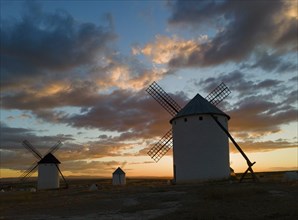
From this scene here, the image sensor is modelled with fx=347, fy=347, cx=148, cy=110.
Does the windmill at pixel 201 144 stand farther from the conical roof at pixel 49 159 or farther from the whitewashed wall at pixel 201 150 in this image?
the conical roof at pixel 49 159

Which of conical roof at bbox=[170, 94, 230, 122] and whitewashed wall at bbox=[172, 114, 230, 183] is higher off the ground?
conical roof at bbox=[170, 94, 230, 122]

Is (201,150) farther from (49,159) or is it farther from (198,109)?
(49,159)

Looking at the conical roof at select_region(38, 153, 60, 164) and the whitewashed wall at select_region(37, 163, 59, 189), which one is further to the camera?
the conical roof at select_region(38, 153, 60, 164)

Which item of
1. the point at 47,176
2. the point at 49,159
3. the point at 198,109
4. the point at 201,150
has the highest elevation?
the point at 198,109

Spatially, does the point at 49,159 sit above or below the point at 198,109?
below

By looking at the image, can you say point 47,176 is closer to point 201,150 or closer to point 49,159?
point 49,159

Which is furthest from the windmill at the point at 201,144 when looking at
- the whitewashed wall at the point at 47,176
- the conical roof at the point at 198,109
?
the whitewashed wall at the point at 47,176

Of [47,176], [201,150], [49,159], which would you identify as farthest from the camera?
[49,159]

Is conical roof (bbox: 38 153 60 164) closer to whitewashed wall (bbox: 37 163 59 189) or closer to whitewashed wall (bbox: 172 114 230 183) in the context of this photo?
whitewashed wall (bbox: 37 163 59 189)

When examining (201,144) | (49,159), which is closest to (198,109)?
(201,144)

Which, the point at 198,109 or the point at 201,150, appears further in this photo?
the point at 198,109

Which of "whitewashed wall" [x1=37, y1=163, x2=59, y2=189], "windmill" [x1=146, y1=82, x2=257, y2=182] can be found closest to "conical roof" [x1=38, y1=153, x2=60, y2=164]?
"whitewashed wall" [x1=37, y1=163, x2=59, y2=189]

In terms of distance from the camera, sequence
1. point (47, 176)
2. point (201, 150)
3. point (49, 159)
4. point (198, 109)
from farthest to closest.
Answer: point (49, 159), point (47, 176), point (198, 109), point (201, 150)

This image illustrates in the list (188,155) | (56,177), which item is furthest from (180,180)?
(56,177)
